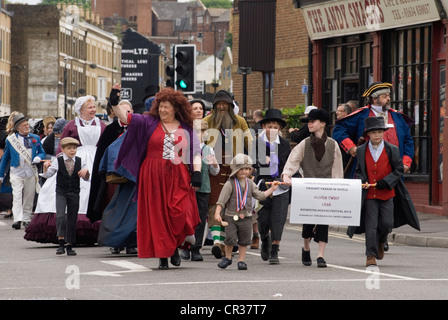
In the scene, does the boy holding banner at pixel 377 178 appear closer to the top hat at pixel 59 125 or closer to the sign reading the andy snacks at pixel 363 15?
the top hat at pixel 59 125

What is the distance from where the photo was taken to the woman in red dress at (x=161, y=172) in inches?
531

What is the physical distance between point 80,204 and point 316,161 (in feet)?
13.9

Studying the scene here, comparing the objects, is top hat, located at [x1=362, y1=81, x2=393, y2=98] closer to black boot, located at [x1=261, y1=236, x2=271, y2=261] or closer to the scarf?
the scarf

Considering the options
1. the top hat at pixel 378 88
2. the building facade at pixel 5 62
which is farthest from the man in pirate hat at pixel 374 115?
the building facade at pixel 5 62

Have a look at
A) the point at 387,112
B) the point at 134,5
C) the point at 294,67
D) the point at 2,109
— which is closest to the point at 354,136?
the point at 387,112

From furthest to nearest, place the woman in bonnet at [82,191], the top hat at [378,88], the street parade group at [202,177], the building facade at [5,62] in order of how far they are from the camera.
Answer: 1. the building facade at [5,62]
2. the woman in bonnet at [82,191]
3. the top hat at [378,88]
4. the street parade group at [202,177]

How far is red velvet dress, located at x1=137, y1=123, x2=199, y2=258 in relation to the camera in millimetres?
13477

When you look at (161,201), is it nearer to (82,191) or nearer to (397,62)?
(82,191)

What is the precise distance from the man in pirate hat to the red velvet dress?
308cm

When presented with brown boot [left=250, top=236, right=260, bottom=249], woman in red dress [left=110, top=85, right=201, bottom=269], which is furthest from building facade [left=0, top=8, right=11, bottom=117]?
woman in red dress [left=110, top=85, right=201, bottom=269]

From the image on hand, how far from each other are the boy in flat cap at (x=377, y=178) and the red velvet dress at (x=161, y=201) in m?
1.98

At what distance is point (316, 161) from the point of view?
46.3 ft

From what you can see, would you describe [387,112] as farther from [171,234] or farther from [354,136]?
[171,234]

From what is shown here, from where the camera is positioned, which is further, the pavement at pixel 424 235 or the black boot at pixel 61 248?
the pavement at pixel 424 235
